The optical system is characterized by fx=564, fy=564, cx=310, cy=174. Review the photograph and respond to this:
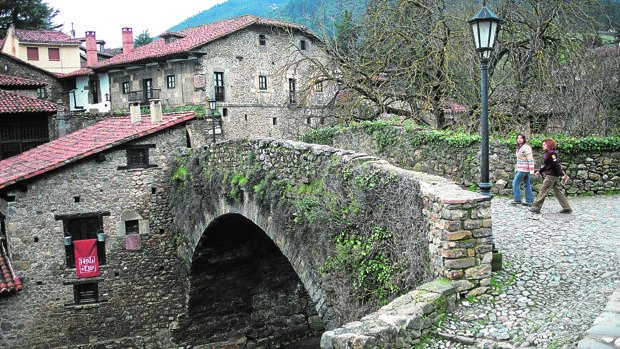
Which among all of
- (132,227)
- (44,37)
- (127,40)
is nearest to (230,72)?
(127,40)

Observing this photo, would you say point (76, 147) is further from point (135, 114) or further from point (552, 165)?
point (552, 165)

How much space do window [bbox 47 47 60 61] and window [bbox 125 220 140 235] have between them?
32.0 m

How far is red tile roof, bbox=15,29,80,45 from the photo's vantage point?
4100 cm

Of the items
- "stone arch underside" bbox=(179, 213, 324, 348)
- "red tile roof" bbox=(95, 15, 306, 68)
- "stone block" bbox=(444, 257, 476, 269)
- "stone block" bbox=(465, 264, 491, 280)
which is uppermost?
"red tile roof" bbox=(95, 15, 306, 68)

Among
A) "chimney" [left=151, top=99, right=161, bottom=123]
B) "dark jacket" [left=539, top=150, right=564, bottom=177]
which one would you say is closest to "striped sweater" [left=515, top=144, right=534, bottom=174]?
"dark jacket" [left=539, top=150, right=564, bottom=177]

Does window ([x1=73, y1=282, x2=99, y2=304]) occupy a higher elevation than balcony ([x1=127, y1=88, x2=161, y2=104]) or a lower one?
lower

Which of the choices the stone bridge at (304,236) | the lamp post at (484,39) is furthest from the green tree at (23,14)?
the lamp post at (484,39)

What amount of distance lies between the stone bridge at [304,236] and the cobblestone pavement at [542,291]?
1.31 ft

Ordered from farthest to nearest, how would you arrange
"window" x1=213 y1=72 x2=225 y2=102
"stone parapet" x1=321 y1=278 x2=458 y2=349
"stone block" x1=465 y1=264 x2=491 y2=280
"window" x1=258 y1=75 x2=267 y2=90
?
1. "window" x1=258 y1=75 x2=267 y2=90
2. "window" x1=213 y1=72 x2=225 y2=102
3. "stone block" x1=465 y1=264 x2=491 y2=280
4. "stone parapet" x1=321 y1=278 x2=458 y2=349

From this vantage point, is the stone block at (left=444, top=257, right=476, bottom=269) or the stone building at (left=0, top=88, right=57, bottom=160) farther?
the stone building at (left=0, top=88, right=57, bottom=160)

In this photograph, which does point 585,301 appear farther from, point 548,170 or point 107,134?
point 107,134

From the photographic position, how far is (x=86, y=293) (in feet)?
52.4

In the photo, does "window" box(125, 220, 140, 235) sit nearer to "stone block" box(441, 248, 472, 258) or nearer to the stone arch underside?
the stone arch underside

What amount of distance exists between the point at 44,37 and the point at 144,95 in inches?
600
